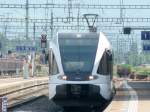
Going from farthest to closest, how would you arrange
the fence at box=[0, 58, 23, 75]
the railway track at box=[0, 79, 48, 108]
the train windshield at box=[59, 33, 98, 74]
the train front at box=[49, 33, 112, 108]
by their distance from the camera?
the fence at box=[0, 58, 23, 75], the railway track at box=[0, 79, 48, 108], the train windshield at box=[59, 33, 98, 74], the train front at box=[49, 33, 112, 108]

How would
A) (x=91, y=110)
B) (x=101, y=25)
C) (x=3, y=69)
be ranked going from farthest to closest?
1. (x=3, y=69)
2. (x=101, y=25)
3. (x=91, y=110)

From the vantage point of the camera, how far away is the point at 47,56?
90.8 feet

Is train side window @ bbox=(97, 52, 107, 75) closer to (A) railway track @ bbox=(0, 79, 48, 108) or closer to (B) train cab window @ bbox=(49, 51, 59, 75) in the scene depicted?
(B) train cab window @ bbox=(49, 51, 59, 75)

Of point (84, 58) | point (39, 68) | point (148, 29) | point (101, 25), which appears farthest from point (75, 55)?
point (39, 68)

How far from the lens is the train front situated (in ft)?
85.0

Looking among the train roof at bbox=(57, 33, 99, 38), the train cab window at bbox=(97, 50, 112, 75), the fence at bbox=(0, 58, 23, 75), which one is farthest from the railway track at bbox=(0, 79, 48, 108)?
the fence at bbox=(0, 58, 23, 75)

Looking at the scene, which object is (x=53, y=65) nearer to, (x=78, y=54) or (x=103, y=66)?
(x=78, y=54)

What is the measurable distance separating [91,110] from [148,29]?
52.9m

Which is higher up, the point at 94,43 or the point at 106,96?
the point at 94,43

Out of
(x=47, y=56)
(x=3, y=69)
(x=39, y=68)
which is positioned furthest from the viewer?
(x=39, y=68)

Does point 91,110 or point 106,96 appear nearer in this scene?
point 106,96

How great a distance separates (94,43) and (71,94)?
252cm

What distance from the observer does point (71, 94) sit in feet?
85.4

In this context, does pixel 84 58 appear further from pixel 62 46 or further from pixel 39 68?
pixel 39 68
